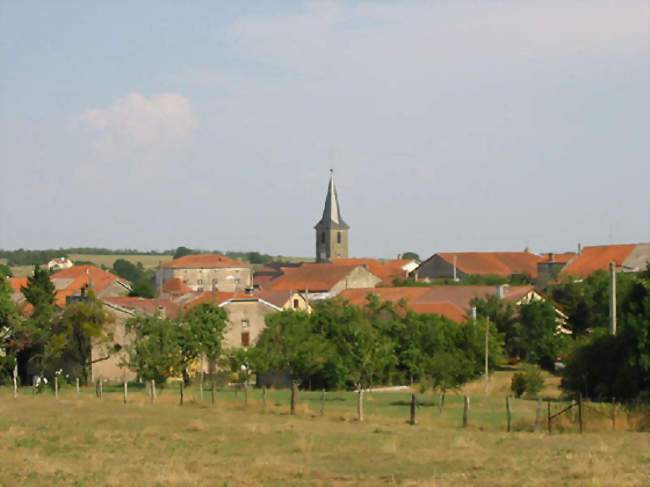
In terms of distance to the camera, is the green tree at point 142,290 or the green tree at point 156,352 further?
the green tree at point 142,290

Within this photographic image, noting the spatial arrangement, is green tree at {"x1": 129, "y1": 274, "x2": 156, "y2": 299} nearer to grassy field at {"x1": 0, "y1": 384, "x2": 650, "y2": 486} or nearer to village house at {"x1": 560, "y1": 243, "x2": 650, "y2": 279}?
village house at {"x1": 560, "y1": 243, "x2": 650, "y2": 279}

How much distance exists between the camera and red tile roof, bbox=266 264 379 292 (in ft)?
402

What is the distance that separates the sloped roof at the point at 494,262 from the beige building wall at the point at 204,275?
36.0m

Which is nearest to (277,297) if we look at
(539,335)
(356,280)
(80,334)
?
(539,335)

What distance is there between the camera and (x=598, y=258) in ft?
366

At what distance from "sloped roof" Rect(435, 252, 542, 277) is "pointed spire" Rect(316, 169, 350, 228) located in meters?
40.8

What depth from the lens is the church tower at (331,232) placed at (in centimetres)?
17275

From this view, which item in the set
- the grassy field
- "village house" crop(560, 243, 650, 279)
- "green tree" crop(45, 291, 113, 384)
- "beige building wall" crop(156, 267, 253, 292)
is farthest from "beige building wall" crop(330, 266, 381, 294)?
the grassy field

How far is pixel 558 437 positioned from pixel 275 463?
8.68 m

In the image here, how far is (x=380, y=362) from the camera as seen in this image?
42.1m

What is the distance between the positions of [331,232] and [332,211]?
13.4 feet

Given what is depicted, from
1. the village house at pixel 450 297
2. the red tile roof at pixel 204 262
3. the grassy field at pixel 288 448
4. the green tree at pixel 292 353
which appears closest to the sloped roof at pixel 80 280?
the village house at pixel 450 297

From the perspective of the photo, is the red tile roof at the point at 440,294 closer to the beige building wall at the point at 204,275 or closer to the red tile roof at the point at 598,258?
the red tile roof at the point at 598,258

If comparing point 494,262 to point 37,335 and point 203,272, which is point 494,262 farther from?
point 37,335
